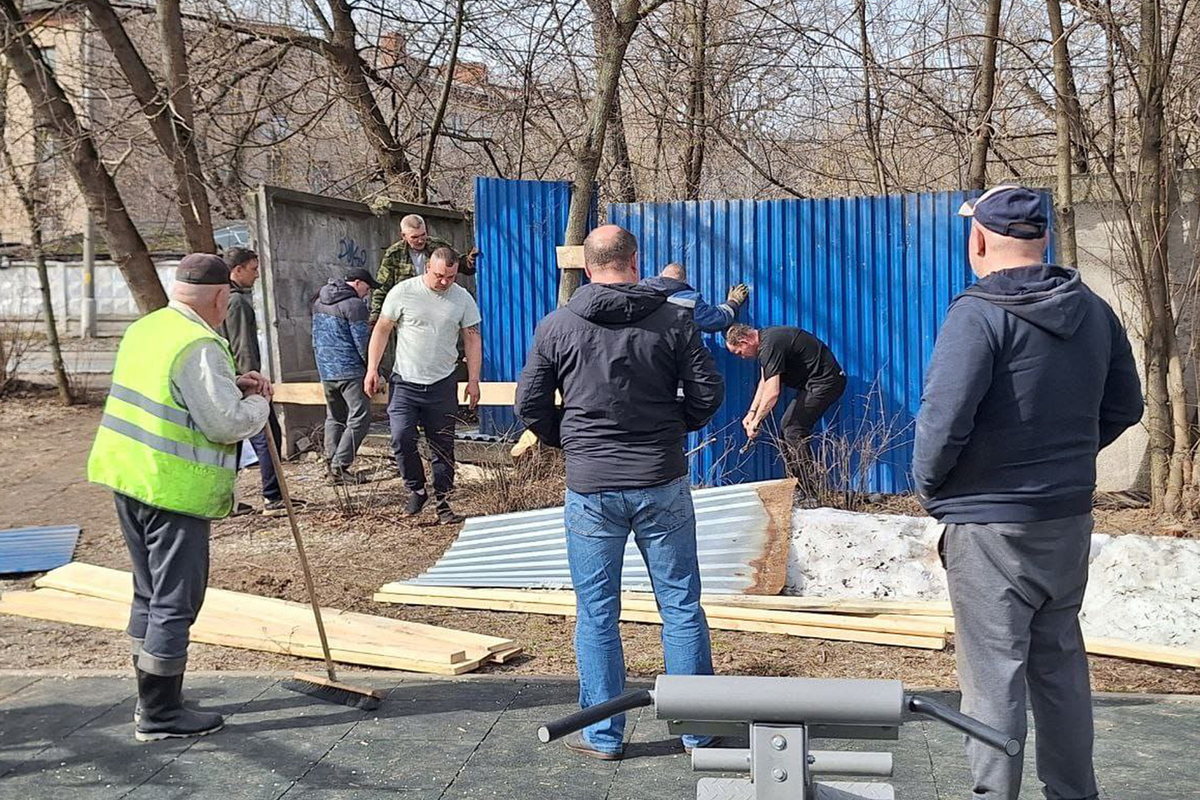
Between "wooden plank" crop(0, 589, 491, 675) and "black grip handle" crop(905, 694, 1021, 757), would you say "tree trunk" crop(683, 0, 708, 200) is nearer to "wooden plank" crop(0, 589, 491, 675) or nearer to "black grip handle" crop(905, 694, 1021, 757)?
"wooden plank" crop(0, 589, 491, 675)

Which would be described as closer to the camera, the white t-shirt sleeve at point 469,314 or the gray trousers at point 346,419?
the white t-shirt sleeve at point 469,314

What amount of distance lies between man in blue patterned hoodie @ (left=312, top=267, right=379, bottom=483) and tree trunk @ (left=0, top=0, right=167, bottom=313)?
3.29 meters

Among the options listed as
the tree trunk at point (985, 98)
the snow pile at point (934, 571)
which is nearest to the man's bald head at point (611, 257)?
the snow pile at point (934, 571)

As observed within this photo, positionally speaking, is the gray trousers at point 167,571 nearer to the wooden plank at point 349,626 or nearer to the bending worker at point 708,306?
the wooden plank at point 349,626

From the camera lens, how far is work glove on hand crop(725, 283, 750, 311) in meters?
9.38

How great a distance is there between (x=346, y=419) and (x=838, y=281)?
13.5 feet

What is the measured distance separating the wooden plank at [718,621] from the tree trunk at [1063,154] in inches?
143

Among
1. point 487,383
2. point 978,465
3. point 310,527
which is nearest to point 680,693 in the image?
point 978,465

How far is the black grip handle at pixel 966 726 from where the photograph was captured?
181cm

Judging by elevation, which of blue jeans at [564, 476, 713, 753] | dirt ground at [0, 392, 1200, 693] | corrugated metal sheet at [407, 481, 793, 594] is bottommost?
dirt ground at [0, 392, 1200, 693]

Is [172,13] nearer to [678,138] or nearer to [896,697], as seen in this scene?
[678,138]

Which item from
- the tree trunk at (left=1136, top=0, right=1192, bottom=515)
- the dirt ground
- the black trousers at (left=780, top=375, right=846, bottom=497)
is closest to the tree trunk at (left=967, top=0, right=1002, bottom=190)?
the tree trunk at (left=1136, top=0, right=1192, bottom=515)

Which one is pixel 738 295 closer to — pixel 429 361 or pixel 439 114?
pixel 429 361

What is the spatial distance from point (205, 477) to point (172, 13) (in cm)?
857
